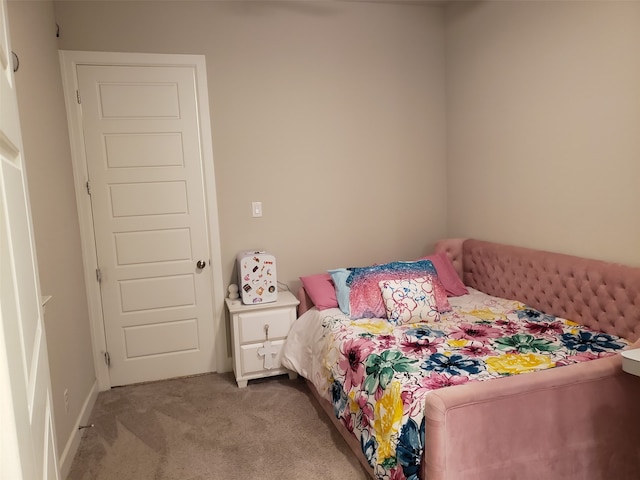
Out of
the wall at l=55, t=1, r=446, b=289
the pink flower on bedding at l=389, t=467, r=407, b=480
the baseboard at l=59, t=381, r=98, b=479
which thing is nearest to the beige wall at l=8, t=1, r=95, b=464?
the baseboard at l=59, t=381, r=98, b=479

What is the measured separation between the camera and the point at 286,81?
340cm

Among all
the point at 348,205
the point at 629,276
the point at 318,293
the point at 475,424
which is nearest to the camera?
the point at 475,424

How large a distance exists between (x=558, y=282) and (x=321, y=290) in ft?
4.87

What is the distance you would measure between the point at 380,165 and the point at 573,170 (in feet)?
4.74

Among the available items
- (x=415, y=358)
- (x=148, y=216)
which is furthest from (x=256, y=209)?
(x=415, y=358)

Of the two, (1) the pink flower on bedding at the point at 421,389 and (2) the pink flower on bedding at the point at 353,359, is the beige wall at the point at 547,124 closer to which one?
(1) the pink flower on bedding at the point at 421,389

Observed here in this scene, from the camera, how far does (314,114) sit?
3.48m

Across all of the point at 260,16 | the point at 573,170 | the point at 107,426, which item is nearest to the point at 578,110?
the point at 573,170

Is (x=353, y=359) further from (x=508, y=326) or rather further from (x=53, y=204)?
(x=53, y=204)

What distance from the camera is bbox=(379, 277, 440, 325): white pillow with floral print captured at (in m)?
2.77

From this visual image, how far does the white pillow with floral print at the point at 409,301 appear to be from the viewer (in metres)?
2.77

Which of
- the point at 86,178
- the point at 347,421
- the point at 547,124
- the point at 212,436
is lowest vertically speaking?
the point at 212,436

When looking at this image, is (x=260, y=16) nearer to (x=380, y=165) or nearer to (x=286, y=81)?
(x=286, y=81)

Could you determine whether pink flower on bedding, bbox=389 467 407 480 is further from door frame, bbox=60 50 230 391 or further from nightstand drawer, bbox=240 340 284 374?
door frame, bbox=60 50 230 391
